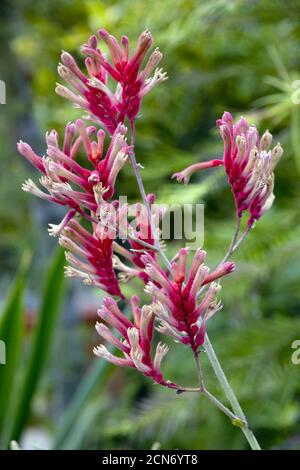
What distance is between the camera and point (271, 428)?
1146 mm

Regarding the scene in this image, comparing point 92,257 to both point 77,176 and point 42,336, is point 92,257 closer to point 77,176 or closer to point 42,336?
point 77,176

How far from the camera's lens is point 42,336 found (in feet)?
3.35

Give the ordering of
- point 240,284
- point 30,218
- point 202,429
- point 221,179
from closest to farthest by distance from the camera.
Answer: point 240,284
point 221,179
point 202,429
point 30,218

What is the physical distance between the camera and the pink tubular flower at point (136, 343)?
38 centimetres

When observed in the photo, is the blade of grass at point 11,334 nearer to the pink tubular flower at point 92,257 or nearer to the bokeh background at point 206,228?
the bokeh background at point 206,228

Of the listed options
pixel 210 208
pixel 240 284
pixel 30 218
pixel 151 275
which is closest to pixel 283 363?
pixel 240 284

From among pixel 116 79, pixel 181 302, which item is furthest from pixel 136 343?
pixel 116 79

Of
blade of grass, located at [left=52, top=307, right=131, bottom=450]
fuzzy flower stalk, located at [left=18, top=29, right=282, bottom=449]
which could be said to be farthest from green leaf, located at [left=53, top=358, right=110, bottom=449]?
fuzzy flower stalk, located at [left=18, top=29, right=282, bottom=449]

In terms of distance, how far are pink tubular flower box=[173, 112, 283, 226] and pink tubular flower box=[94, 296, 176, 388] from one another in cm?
8

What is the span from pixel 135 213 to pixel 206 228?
29.9 inches

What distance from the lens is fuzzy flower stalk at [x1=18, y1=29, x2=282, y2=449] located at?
372mm

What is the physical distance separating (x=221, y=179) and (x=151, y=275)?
2.51 feet

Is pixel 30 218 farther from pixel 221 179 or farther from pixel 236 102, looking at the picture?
pixel 221 179

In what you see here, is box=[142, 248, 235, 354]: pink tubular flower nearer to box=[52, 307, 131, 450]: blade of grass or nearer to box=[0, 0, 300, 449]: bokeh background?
box=[0, 0, 300, 449]: bokeh background
